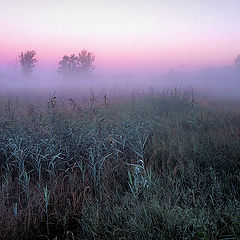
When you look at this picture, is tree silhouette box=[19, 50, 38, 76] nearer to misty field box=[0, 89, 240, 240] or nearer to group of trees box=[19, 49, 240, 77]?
group of trees box=[19, 49, 240, 77]

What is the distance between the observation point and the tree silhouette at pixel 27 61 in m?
36.6

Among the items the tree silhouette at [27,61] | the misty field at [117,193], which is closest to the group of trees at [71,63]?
the tree silhouette at [27,61]

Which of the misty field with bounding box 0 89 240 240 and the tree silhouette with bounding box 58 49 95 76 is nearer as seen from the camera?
the misty field with bounding box 0 89 240 240

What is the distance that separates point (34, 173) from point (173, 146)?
244cm

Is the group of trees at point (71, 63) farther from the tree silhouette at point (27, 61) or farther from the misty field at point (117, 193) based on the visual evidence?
the misty field at point (117, 193)

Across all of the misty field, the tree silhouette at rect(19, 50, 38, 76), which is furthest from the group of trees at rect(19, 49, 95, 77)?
the misty field

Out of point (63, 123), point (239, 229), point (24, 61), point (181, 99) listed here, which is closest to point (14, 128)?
point (63, 123)

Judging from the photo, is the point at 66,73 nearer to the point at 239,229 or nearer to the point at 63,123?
the point at 63,123

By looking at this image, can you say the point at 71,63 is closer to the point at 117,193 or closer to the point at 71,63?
the point at 71,63

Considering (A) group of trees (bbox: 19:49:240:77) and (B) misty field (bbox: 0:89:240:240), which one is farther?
(A) group of trees (bbox: 19:49:240:77)

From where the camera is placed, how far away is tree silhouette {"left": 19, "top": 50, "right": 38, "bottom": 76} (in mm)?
36594

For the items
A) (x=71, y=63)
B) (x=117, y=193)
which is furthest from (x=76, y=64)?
(x=117, y=193)

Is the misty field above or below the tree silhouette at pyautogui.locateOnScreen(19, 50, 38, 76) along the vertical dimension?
below

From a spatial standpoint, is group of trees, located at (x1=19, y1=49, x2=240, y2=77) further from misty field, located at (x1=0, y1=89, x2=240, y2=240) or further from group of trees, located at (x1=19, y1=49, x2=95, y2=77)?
misty field, located at (x1=0, y1=89, x2=240, y2=240)
